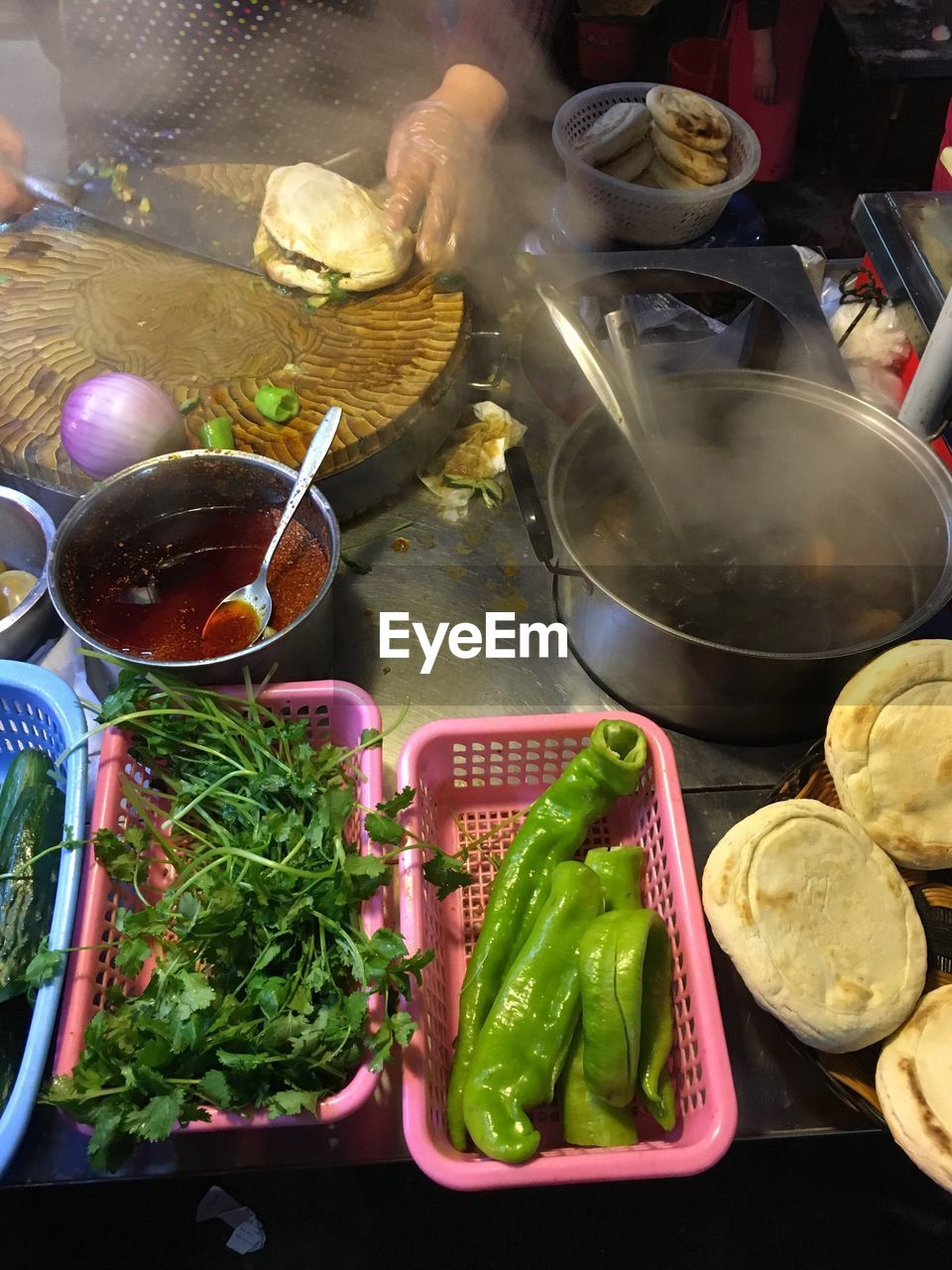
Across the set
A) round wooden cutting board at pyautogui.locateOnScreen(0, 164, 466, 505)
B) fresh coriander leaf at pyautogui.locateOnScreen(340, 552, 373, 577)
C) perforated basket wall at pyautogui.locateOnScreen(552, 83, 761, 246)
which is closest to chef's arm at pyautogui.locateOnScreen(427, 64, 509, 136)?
perforated basket wall at pyautogui.locateOnScreen(552, 83, 761, 246)

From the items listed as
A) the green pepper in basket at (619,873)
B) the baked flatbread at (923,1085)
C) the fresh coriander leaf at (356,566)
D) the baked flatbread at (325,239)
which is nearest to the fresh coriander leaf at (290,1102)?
the green pepper in basket at (619,873)

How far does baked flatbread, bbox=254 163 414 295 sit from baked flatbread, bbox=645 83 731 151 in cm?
62

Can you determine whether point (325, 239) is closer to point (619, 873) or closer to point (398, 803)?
point (398, 803)

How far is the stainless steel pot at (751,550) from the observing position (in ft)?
4.28

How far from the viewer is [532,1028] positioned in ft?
3.63

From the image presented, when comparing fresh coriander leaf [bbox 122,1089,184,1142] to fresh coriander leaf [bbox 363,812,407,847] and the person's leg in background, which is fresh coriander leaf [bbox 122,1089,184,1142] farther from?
the person's leg in background

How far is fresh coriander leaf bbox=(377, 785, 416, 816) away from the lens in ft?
3.89

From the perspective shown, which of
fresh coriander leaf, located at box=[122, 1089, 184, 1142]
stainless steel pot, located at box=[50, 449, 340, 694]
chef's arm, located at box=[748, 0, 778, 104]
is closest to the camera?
fresh coriander leaf, located at box=[122, 1089, 184, 1142]

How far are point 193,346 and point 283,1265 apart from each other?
185cm

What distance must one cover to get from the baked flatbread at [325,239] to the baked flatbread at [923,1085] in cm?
160

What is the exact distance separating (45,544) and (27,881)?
0.64 m

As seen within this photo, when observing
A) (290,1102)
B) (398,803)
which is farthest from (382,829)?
(290,1102)

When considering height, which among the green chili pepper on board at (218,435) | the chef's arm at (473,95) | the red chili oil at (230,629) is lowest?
the red chili oil at (230,629)

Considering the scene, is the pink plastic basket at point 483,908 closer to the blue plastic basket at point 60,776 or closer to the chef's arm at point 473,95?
the blue plastic basket at point 60,776
